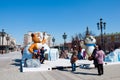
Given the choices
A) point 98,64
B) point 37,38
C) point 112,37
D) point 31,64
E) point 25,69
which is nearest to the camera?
point 98,64

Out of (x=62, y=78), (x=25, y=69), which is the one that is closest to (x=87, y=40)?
(x=25, y=69)

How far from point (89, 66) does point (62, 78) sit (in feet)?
18.9

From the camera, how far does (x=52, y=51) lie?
2864 cm

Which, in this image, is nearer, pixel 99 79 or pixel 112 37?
pixel 99 79

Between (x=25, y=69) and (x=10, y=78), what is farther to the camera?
(x=25, y=69)

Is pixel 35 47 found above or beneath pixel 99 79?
above

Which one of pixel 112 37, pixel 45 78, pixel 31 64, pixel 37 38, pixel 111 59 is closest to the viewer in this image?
pixel 45 78

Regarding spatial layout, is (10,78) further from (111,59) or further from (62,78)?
(111,59)

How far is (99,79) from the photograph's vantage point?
1255 centimetres

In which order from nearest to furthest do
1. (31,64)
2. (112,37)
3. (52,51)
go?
(31,64)
(52,51)
(112,37)

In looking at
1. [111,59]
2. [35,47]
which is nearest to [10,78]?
[35,47]

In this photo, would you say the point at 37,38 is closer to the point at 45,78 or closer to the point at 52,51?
the point at 52,51

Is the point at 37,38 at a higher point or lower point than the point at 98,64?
higher

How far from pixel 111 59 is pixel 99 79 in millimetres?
10620
